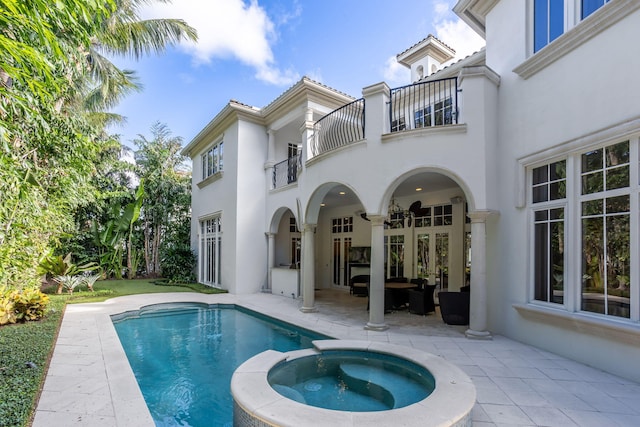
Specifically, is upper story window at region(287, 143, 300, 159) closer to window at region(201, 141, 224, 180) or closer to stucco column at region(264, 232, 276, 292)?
window at region(201, 141, 224, 180)

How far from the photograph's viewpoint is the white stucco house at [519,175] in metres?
5.82

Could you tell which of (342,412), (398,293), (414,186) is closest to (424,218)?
(414,186)

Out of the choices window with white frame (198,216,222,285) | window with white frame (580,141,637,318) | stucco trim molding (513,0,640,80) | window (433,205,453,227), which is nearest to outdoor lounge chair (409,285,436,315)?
window (433,205,453,227)

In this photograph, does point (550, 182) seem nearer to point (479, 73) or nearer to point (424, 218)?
point (479, 73)

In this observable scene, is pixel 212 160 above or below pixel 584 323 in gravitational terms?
above

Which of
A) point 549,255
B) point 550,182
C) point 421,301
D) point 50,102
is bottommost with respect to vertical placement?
point 421,301

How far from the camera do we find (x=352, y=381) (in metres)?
5.56

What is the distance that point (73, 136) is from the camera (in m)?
8.93

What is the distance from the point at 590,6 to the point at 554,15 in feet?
2.85

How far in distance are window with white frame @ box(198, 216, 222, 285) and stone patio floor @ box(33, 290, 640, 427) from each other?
7460mm

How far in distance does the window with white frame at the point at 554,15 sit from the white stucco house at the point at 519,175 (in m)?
0.03

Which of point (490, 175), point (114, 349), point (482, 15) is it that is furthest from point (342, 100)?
point (114, 349)

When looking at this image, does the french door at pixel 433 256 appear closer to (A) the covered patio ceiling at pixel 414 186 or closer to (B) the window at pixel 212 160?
(A) the covered patio ceiling at pixel 414 186

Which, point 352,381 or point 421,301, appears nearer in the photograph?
point 352,381
